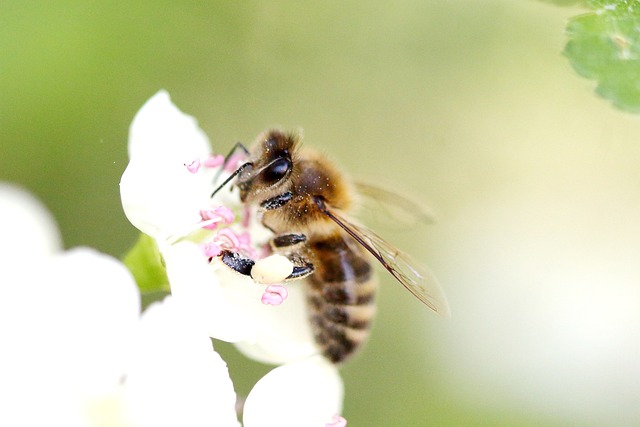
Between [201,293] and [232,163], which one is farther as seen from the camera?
[232,163]

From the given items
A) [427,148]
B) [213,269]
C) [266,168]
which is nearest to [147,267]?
[213,269]

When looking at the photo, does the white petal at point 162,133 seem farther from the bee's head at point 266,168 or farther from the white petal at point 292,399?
the white petal at point 292,399

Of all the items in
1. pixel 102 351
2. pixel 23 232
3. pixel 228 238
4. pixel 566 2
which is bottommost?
pixel 102 351

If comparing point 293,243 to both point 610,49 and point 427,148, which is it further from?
point 427,148

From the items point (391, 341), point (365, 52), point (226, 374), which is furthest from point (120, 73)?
point (226, 374)

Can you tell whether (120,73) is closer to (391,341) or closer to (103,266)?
(391,341)

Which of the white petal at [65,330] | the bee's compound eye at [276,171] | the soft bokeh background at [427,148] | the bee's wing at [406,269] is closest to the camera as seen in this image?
the white petal at [65,330]

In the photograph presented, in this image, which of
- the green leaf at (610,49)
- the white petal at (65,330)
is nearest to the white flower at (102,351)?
the white petal at (65,330)

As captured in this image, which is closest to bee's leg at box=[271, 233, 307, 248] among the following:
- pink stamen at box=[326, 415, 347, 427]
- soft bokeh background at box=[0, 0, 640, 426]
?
pink stamen at box=[326, 415, 347, 427]
